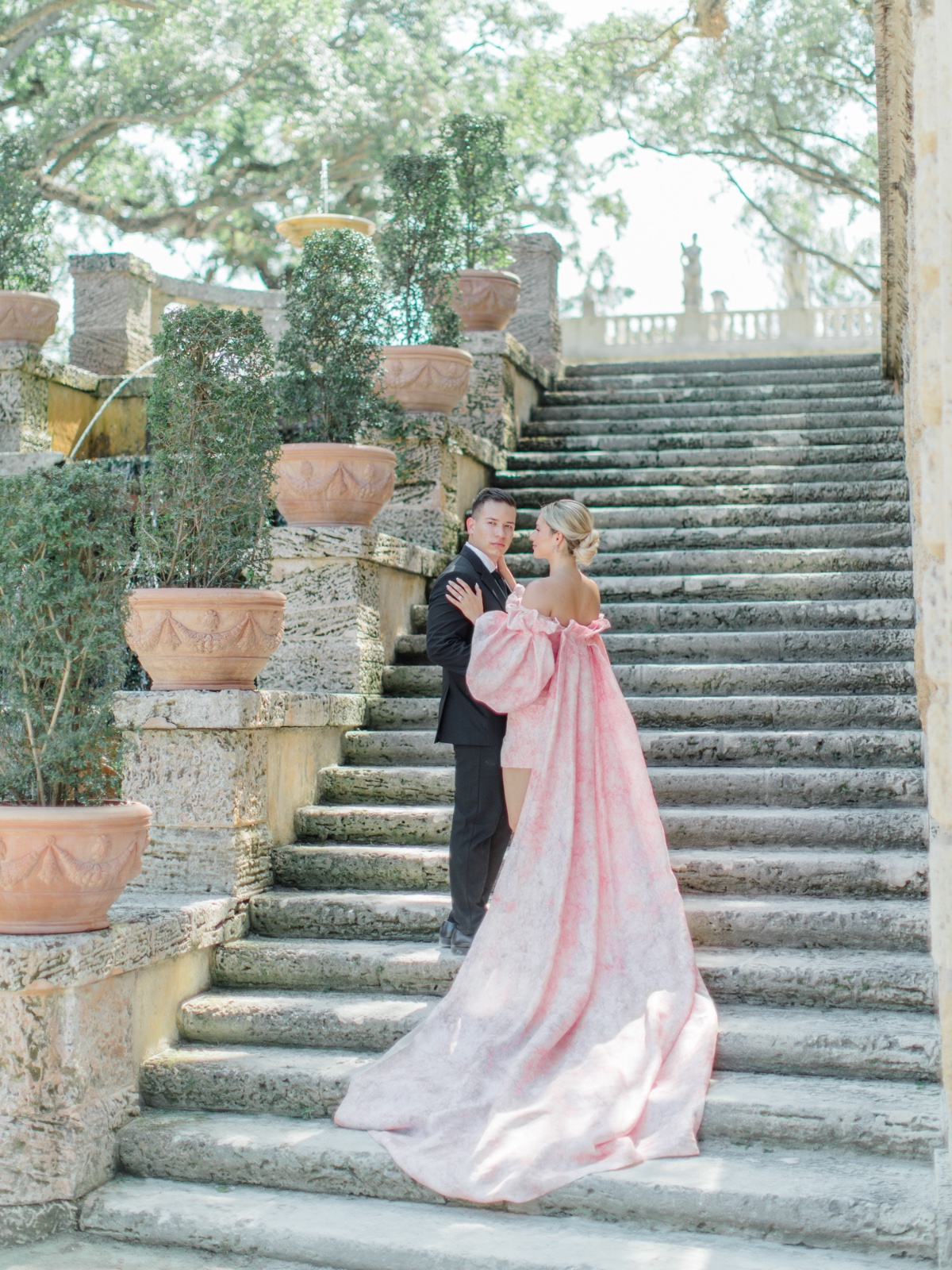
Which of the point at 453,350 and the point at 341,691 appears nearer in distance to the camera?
the point at 341,691

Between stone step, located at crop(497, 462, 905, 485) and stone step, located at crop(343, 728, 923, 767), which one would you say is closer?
stone step, located at crop(343, 728, 923, 767)

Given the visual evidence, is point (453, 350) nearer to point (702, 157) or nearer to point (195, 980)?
point (195, 980)

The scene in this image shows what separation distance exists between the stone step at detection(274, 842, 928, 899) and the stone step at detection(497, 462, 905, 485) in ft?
10.7

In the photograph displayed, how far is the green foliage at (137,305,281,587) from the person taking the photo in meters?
4.89

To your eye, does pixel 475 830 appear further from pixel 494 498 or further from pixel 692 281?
pixel 692 281

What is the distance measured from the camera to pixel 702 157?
1788 cm

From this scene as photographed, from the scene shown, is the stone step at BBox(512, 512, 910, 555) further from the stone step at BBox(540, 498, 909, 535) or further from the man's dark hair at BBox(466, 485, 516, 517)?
the man's dark hair at BBox(466, 485, 516, 517)

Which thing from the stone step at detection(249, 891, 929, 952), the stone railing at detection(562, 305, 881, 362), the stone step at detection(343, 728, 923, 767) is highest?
the stone railing at detection(562, 305, 881, 362)

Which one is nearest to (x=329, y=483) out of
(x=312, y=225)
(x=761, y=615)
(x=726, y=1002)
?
(x=761, y=615)

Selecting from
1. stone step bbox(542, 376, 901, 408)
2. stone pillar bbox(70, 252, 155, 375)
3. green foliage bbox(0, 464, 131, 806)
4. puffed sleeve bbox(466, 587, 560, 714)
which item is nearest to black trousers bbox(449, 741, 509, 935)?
puffed sleeve bbox(466, 587, 560, 714)

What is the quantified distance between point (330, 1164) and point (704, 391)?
6.82 m

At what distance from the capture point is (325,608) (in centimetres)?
611

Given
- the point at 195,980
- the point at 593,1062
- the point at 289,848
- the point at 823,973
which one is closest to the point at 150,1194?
the point at 195,980

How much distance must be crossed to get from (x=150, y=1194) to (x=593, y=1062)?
1310 mm
